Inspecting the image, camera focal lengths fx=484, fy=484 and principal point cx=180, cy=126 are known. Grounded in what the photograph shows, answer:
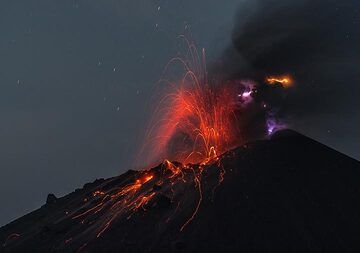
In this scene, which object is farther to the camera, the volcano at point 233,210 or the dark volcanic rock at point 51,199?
the dark volcanic rock at point 51,199

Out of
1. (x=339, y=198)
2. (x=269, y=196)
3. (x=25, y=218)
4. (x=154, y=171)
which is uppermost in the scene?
(x=25, y=218)

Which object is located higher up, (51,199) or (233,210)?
(51,199)

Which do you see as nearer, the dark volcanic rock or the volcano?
the volcano

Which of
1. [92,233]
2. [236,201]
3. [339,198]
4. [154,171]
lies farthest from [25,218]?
[339,198]

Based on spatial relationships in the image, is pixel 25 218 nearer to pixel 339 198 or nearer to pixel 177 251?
pixel 177 251

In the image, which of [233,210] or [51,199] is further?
[51,199]

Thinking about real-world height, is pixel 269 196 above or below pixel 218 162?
below

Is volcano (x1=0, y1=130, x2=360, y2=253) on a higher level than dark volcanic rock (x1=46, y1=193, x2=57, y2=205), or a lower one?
lower

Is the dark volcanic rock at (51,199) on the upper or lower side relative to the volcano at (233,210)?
upper
